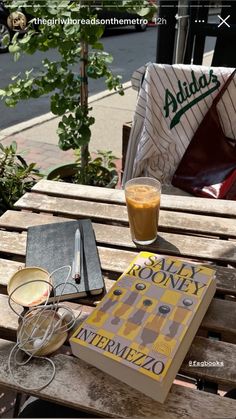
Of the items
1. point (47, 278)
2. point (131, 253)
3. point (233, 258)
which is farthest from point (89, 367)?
point (233, 258)

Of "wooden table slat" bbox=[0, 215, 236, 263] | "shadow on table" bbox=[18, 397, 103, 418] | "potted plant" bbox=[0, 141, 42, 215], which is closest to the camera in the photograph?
"shadow on table" bbox=[18, 397, 103, 418]

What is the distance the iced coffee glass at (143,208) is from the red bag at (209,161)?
66 cm

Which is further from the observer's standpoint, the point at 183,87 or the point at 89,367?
the point at 183,87

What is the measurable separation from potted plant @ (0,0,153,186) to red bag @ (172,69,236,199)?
559 millimetres

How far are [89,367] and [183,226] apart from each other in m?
0.65

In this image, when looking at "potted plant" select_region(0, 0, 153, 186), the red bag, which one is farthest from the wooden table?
"potted plant" select_region(0, 0, 153, 186)

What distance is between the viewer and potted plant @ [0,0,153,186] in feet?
6.09

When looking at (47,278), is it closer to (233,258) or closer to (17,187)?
(233,258)

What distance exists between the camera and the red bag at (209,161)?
6.11ft

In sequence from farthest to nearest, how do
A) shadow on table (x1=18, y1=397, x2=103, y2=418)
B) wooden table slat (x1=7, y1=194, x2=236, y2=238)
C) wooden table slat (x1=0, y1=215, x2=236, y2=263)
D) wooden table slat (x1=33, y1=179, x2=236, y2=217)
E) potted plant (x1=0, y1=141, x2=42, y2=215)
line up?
potted plant (x1=0, y1=141, x2=42, y2=215) → wooden table slat (x1=33, y1=179, x2=236, y2=217) → wooden table slat (x1=7, y1=194, x2=236, y2=238) → wooden table slat (x1=0, y1=215, x2=236, y2=263) → shadow on table (x1=18, y1=397, x2=103, y2=418)

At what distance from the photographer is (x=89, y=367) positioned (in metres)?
0.82

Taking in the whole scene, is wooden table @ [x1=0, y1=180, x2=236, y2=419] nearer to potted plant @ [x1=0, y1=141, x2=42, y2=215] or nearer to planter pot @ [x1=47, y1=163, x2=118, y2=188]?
potted plant @ [x1=0, y1=141, x2=42, y2=215]
